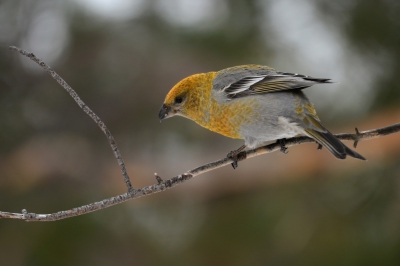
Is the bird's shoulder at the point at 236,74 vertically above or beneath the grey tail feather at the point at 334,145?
above

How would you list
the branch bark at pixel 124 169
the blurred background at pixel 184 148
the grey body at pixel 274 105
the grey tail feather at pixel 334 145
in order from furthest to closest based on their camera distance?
the blurred background at pixel 184 148
the grey body at pixel 274 105
the grey tail feather at pixel 334 145
the branch bark at pixel 124 169

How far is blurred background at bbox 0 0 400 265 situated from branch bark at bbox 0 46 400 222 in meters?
0.99

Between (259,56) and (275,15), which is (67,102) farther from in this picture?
(275,15)

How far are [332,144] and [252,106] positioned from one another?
326 millimetres

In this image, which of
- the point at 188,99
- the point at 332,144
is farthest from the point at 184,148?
the point at 332,144

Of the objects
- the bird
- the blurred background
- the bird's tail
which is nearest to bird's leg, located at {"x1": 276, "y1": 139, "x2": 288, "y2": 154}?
the bird

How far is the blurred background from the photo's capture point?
7.00 feet

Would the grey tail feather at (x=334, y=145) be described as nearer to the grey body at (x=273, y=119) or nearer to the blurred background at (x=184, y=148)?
the grey body at (x=273, y=119)

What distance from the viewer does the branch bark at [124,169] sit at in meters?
0.94

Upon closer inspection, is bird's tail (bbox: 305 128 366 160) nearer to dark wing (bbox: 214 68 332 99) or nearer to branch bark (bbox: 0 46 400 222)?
branch bark (bbox: 0 46 400 222)

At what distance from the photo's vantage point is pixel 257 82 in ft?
4.60

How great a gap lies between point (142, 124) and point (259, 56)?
930 millimetres

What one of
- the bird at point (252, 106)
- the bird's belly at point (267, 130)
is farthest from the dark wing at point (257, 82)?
the bird's belly at point (267, 130)

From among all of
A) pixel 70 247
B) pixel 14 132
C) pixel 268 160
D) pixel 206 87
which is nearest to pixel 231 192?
pixel 268 160
